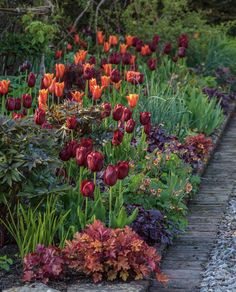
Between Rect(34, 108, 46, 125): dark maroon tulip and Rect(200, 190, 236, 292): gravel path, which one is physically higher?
Rect(34, 108, 46, 125): dark maroon tulip

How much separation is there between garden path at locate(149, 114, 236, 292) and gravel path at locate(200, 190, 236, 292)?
4cm

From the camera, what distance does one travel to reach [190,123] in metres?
7.82

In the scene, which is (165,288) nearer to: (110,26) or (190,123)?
(190,123)

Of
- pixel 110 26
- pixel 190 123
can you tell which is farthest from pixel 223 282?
pixel 110 26

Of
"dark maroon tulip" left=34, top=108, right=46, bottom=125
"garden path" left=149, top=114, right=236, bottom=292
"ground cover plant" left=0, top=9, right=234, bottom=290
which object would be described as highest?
"dark maroon tulip" left=34, top=108, right=46, bottom=125

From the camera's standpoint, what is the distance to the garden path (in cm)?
469

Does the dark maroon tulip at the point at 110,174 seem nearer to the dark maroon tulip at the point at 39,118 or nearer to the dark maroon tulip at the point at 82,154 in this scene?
the dark maroon tulip at the point at 82,154

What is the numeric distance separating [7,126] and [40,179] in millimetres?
357

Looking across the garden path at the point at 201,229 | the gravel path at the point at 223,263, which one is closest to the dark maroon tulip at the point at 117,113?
the garden path at the point at 201,229

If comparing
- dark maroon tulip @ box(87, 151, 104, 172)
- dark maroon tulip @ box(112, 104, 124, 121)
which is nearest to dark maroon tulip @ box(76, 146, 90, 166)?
dark maroon tulip @ box(87, 151, 104, 172)

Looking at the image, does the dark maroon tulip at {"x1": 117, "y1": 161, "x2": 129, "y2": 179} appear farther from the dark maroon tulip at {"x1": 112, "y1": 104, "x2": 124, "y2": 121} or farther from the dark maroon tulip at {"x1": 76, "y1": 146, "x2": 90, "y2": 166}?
the dark maroon tulip at {"x1": 112, "y1": 104, "x2": 124, "y2": 121}

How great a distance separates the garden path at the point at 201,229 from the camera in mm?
4688

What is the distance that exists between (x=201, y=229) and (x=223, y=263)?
2.29 ft

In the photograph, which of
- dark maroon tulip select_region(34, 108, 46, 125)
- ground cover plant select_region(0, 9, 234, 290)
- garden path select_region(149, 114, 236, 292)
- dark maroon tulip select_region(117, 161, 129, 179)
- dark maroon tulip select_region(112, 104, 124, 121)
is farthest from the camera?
dark maroon tulip select_region(112, 104, 124, 121)
